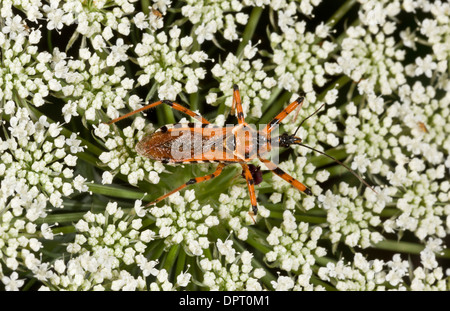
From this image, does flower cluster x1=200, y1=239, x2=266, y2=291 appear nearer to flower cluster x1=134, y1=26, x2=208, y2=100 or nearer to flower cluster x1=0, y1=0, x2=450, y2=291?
flower cluster x1=0, y1=0, x2=450, y2=291

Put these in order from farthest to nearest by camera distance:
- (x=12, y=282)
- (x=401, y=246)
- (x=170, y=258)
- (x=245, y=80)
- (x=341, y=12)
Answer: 1. (x=341, y=12)
2. (x=401, y=246)
3. (x=245, y=80)
4. (x=170, y=258)
5. (x=12, y=282)

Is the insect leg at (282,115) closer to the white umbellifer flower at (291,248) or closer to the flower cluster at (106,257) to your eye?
the white umbellifer flower at (291,248)

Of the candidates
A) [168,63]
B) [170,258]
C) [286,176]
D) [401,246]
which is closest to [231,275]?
[170,258]

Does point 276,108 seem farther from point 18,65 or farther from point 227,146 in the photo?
point 18,65

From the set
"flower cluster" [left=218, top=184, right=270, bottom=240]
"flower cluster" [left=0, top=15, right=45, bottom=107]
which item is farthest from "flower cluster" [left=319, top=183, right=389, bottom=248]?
"flower cluster" [left=0, top=15, right=45, bottom=107]

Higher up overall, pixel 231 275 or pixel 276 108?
pixel 276 108

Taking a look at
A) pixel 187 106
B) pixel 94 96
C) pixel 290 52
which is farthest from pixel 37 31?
pixel 290 52
